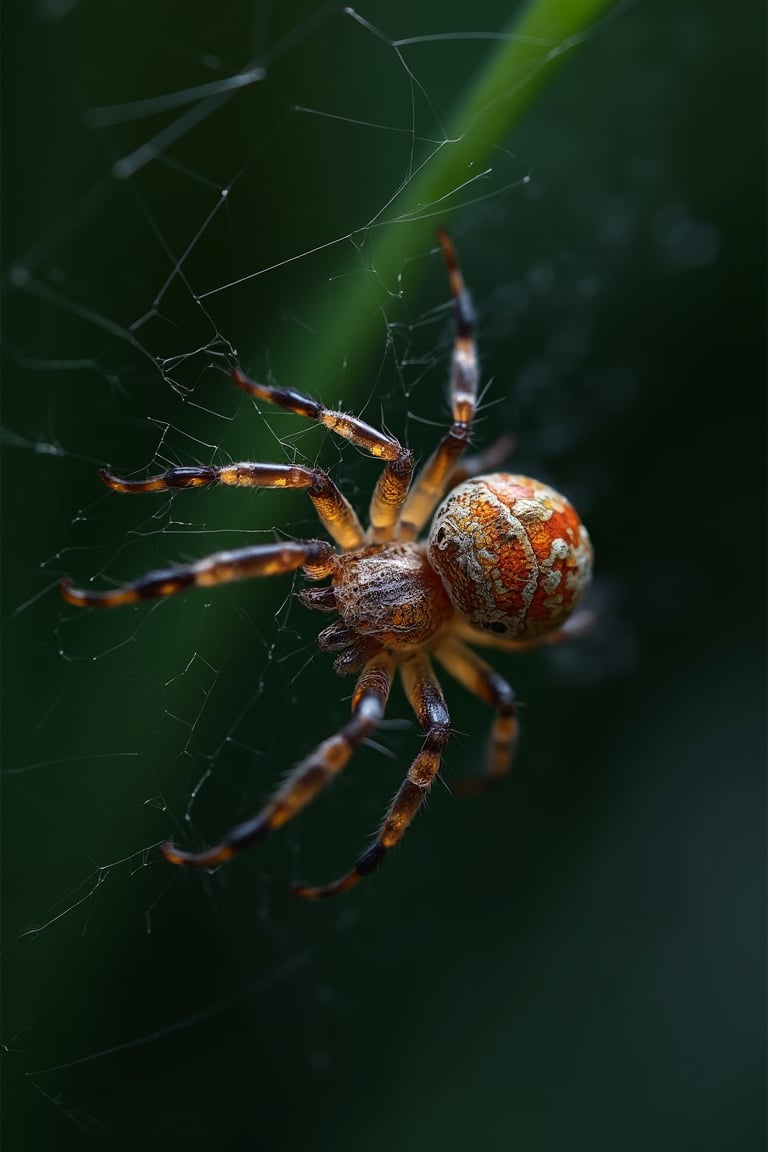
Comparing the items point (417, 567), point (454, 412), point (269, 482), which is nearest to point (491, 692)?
point (417, 567)

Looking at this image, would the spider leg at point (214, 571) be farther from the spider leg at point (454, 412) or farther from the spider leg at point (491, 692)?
the spider leg at point (491, 692)

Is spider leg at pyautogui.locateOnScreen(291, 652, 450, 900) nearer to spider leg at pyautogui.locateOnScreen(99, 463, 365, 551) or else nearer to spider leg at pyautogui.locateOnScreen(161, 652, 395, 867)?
spider leg at pyautogui.locateOnScreen(161, 652, 395, 867)

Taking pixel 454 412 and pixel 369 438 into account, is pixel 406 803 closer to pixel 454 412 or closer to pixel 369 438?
pixel 369 438

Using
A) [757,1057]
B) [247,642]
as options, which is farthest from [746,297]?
[757,1057]

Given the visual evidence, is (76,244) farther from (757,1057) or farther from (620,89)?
(757,1057)

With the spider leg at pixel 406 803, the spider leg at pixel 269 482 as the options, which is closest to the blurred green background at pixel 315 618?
the spider leg at pixel 269 482

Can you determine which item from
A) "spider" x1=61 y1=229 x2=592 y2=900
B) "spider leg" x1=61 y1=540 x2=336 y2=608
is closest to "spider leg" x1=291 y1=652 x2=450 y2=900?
"spider" x1=61 y1=229 x2=592 y2=900

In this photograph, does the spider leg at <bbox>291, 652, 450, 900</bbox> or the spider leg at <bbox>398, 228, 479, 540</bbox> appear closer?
the spider leg at <bbox>291, 652, 450, 900</bbox>
